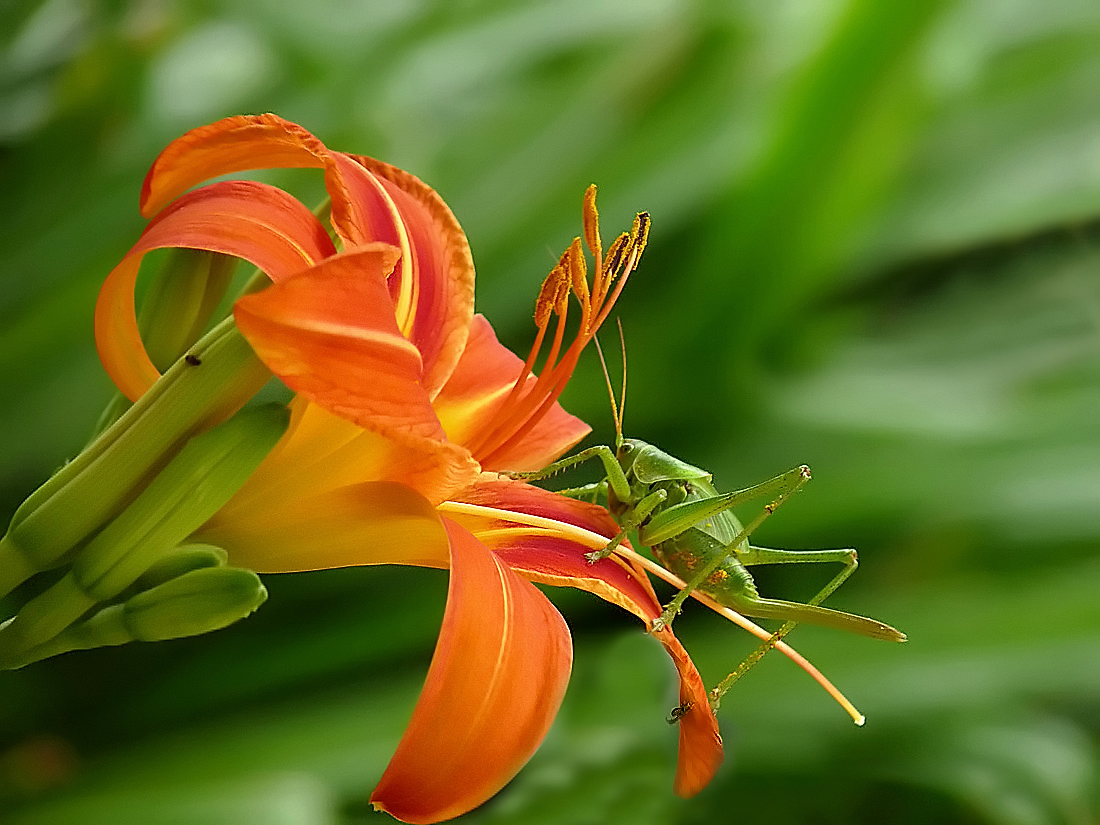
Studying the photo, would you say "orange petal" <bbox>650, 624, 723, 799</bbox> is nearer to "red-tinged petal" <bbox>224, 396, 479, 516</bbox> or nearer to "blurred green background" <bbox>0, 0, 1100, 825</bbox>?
"red-tinged petal" <bbox>224, 396, 479, 516</bbox>

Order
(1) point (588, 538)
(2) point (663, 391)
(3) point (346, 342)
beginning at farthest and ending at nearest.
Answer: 1. (2) point (663, 391)
2. (1) point (588, 538)
3. (3) point (346, 342)

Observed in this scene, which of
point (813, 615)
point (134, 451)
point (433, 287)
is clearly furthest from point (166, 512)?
point (813, 615)

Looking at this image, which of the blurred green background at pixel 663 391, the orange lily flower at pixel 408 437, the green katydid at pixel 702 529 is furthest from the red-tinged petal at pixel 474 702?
the blurred green background at pixel 663 391

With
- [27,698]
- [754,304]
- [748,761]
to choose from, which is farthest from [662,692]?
[27,698]

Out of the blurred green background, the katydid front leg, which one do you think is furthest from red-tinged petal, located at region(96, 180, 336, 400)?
the blurred green background

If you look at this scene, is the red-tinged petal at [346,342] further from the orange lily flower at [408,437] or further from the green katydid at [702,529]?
the green katydid at [702,529]

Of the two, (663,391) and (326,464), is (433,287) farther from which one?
(663,391)
